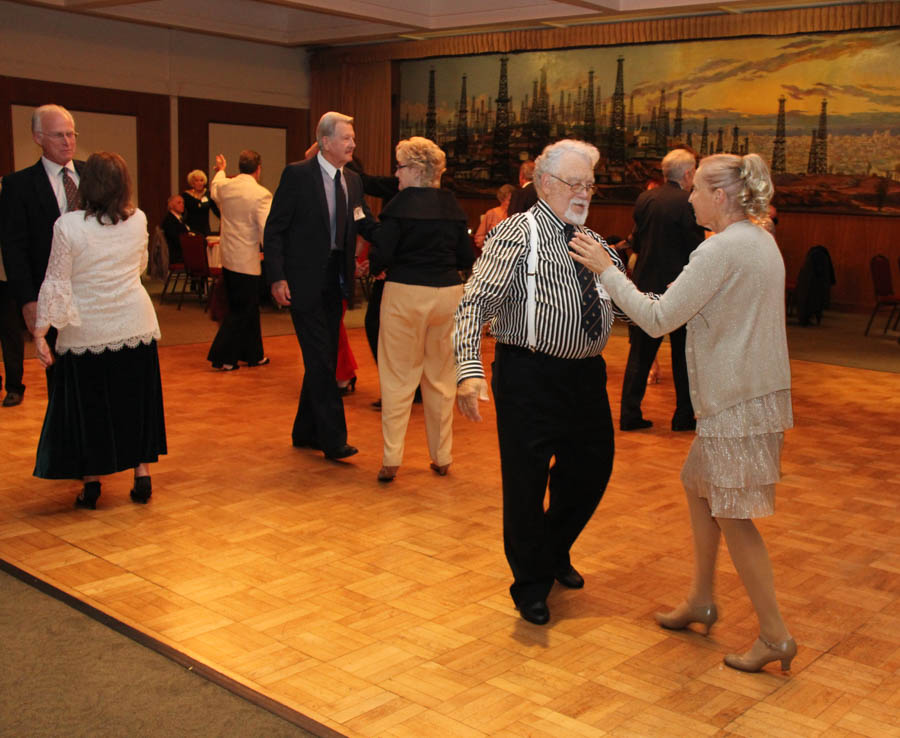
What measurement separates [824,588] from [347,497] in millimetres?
2037

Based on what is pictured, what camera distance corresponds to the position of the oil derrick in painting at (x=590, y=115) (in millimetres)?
13898

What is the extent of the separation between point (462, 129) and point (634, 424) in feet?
33.0

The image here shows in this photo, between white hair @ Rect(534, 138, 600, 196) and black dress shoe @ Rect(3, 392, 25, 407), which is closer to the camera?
white hair @ Rect(534, 138, 600, 196)

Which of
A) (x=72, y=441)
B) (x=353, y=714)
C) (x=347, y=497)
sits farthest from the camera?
(x=347, y=497)

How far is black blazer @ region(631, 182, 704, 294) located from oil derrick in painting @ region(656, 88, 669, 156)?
762cm

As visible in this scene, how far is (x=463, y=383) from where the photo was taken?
10.1ft

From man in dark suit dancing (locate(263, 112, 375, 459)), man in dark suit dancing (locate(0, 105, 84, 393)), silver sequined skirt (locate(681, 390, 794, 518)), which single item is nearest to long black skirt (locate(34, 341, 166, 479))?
man in dark suit dancing (locate(0, 105, 84, 393))

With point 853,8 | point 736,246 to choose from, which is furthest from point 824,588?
point 853,8

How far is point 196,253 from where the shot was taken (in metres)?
11.0

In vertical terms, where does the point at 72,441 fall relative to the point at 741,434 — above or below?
below

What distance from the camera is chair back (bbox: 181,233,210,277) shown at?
1093cm

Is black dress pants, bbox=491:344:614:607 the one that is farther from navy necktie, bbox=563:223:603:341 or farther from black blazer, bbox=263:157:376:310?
black blazer, bbox=263:157:376:310

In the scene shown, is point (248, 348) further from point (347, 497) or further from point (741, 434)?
point (741, 434)

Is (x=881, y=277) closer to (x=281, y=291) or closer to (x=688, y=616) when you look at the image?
(x=281, y=291)
